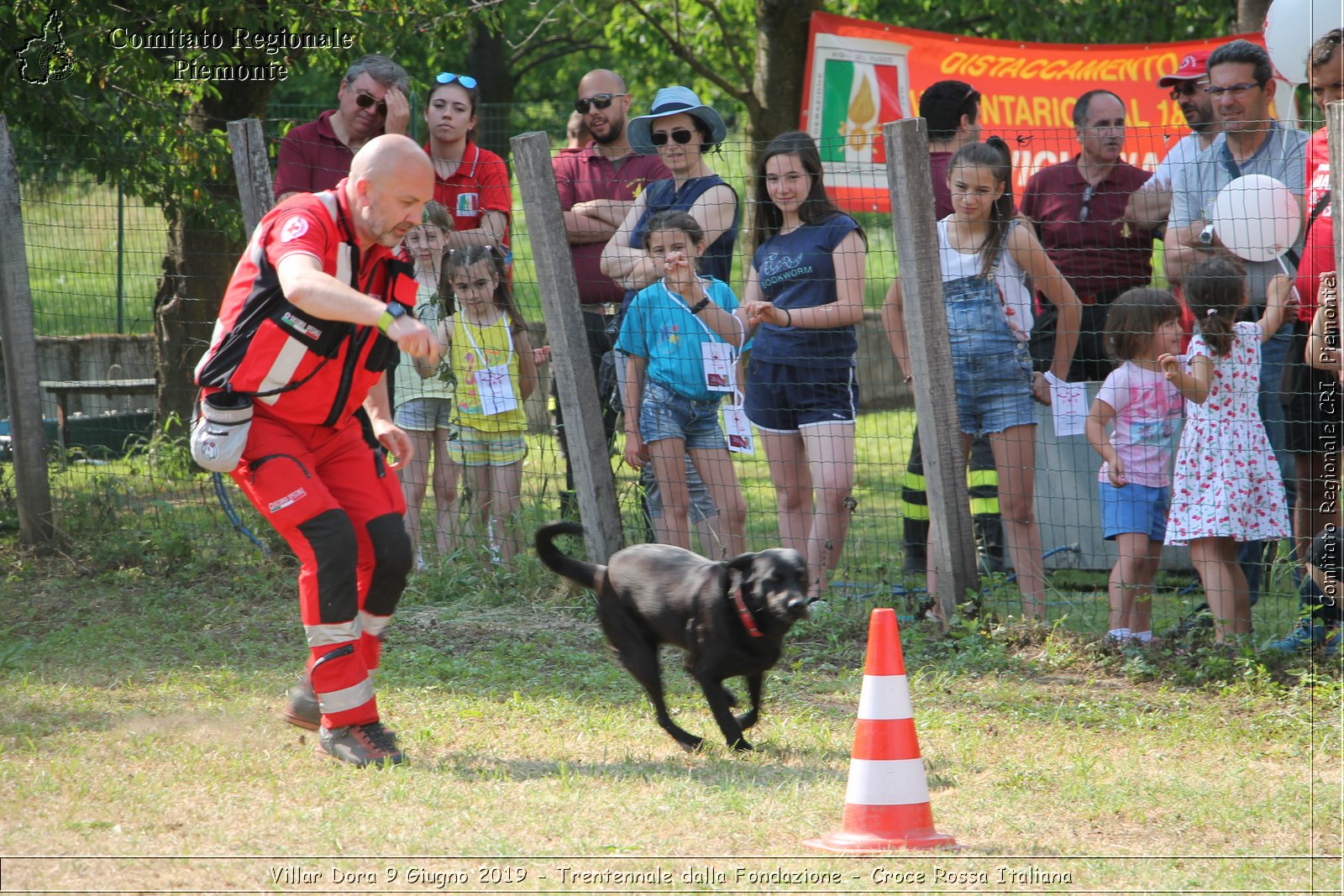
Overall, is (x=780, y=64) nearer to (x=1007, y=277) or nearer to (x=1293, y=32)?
(x=1293, y=32)

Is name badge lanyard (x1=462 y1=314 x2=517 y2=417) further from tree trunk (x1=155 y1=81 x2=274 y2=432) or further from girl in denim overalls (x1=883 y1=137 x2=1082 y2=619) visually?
tree trunk (x1=155 y1=81 x2=274 y2=432)

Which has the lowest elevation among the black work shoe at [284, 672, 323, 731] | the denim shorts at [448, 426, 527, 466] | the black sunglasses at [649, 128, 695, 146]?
the black work shoe at [284, 672, 323, 731]

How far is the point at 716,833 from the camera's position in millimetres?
3559

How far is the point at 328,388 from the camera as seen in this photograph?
Answer: 4.17 metres

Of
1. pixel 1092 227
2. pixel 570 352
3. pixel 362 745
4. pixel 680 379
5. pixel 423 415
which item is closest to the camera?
pixel 362 745

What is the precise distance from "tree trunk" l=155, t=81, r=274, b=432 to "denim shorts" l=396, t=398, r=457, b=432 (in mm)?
2277

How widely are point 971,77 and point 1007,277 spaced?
717 centimetres

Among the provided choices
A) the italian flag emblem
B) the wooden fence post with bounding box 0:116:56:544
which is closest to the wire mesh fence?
the wooden fence post with bounding box 0:116:56:544

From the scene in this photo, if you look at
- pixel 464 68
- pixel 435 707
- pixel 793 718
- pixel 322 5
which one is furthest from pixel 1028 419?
pixel 464 68

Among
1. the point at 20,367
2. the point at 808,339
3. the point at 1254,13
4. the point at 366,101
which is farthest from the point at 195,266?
the point at 1254,13

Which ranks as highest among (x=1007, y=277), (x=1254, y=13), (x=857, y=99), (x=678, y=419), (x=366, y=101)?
(x=1254, y=13)

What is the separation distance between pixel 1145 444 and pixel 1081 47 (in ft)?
26.0

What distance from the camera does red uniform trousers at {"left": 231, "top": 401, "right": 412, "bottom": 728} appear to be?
4.13m

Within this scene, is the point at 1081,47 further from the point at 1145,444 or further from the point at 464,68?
the point at 464,68
